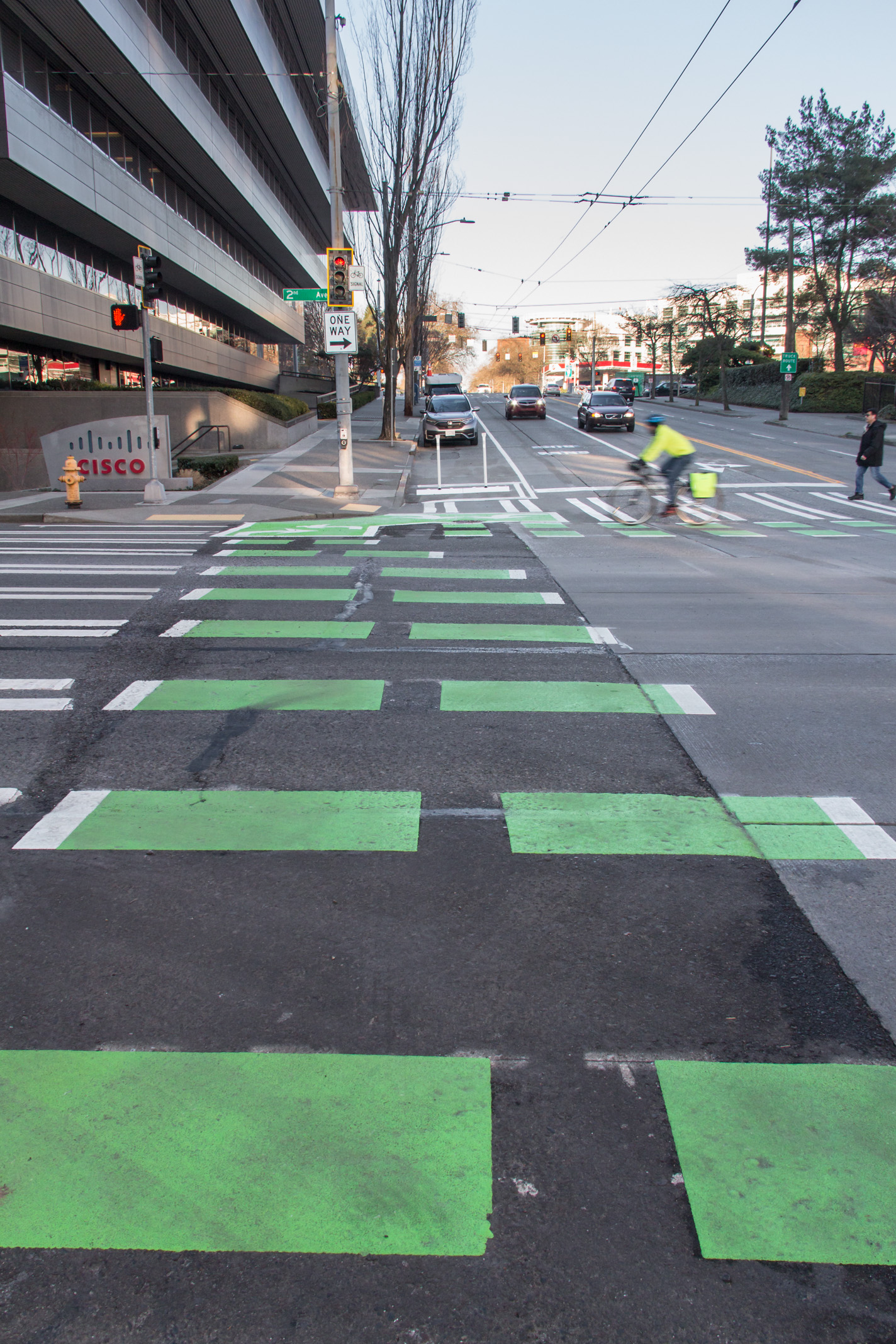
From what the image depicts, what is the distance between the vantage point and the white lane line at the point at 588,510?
62.3 feet

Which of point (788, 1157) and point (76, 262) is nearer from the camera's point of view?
point (788, 1157)

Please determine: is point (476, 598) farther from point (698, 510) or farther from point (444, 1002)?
point (698, 510)

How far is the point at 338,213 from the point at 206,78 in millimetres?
22004

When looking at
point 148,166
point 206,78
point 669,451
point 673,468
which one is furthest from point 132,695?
point 206,78

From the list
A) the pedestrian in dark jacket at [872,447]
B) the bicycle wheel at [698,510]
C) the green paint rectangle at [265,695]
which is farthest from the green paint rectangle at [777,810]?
the pedestrian in dark jacket at [872,447]

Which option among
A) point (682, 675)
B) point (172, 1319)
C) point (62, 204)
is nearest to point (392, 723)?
point (682, 675)

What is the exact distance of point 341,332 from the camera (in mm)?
21250

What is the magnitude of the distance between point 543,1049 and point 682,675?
479cm

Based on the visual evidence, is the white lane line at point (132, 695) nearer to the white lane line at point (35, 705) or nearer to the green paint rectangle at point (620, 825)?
the white lane line at point (35, 705)

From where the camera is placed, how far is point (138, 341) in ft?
107

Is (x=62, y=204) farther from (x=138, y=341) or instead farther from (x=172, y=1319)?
(x=172, y=1319)

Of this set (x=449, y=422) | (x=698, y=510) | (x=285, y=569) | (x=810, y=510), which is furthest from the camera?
(x=449, y=422)

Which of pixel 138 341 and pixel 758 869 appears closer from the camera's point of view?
pixel 758 869

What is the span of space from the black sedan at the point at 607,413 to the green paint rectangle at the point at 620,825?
37555 millimetres
